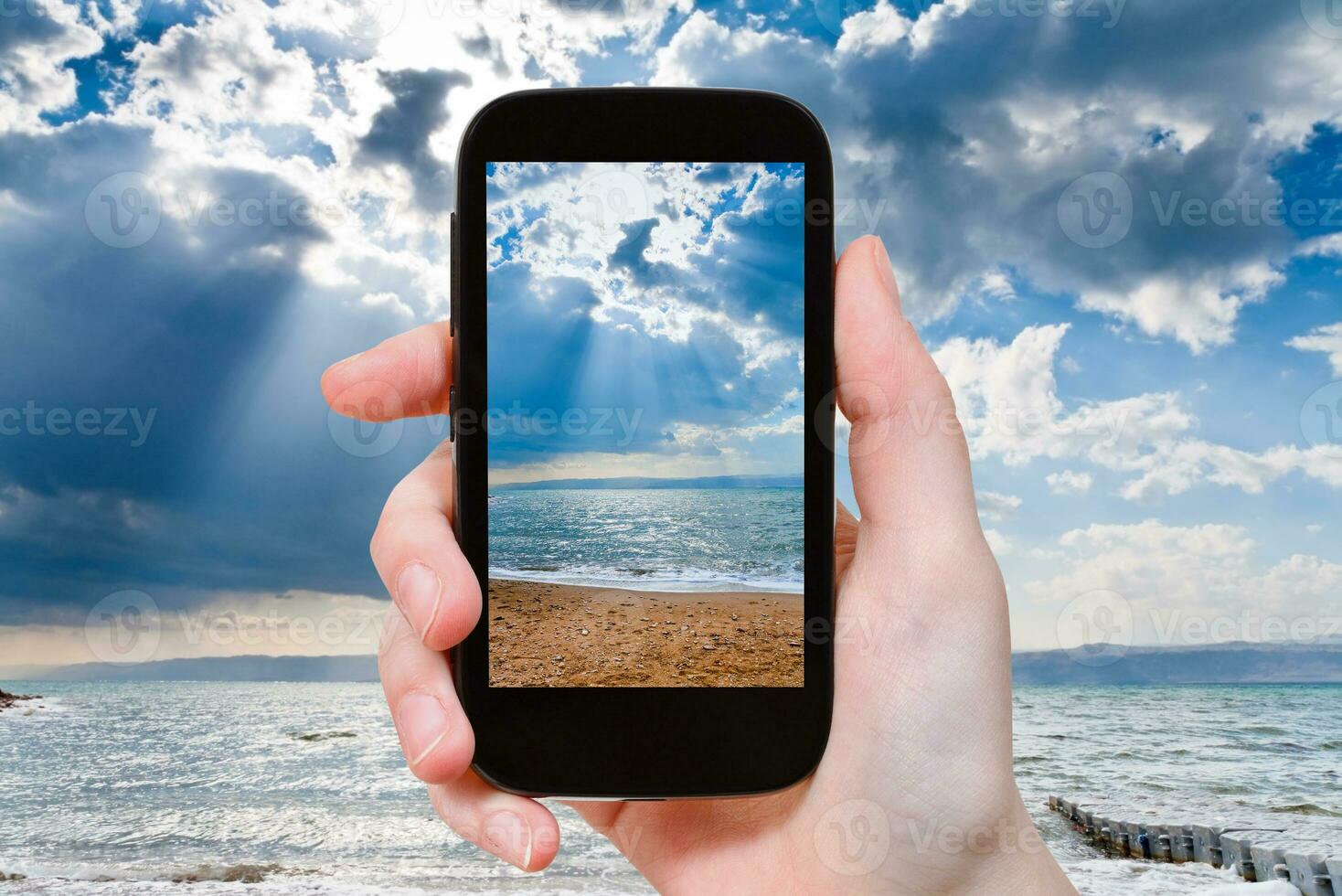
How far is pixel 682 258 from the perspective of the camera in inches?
70.9

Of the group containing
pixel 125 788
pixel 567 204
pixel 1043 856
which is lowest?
pixel 125 788

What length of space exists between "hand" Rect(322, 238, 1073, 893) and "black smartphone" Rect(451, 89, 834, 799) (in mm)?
89

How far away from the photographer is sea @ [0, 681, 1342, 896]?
908 cm

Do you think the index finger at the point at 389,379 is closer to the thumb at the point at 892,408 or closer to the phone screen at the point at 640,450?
the phone screen at the point at 640,450

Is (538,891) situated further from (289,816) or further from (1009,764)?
(1009,764)

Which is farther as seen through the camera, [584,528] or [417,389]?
[417,389]

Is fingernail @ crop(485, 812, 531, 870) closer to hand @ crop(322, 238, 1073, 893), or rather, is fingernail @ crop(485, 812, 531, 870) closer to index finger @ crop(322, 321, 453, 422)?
hand @ crop(322, 238, 1073, 893)

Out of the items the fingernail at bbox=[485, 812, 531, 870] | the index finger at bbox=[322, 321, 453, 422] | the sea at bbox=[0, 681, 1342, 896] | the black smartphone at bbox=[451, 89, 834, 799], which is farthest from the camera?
the sea at bbox=[0, 681, 1342, 896]

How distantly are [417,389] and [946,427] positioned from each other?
1.17 m

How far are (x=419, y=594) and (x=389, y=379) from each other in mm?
504

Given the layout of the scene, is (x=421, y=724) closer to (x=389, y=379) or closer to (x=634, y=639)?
(x=634, y=639)

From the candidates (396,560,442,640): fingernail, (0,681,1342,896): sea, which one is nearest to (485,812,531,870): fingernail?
(396,560,442,640): fingernail

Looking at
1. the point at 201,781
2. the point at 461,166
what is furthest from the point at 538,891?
the point at 201,781

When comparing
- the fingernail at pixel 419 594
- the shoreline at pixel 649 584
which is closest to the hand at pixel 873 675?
the fingernail at pixel 419 594
